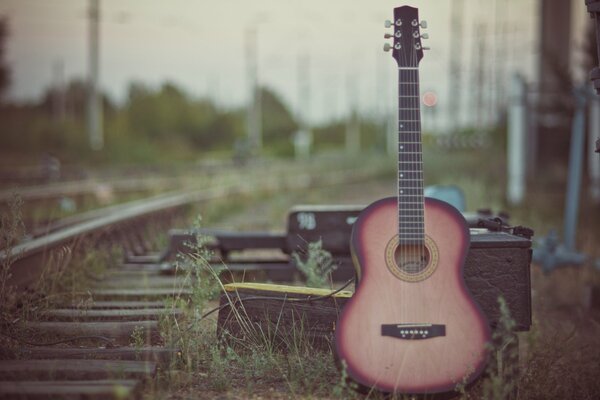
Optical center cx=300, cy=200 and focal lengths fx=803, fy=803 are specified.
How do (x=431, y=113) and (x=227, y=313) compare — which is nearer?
(x=227, y=313)

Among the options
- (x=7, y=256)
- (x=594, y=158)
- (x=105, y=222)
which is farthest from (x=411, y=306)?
(x=594, y=158)

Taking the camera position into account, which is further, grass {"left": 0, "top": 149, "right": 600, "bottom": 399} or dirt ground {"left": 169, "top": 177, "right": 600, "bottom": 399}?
dirt ground {"left": 169, "top": 177, "right": 600, "bottom": 399}

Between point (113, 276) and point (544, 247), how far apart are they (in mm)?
4122

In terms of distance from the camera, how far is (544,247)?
7.87 meters

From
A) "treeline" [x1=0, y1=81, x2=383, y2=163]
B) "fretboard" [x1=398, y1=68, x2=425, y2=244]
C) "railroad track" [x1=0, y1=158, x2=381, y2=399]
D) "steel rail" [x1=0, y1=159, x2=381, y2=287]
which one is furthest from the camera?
"treeline" [x1=0, y1=81, x2=383, y2=163]

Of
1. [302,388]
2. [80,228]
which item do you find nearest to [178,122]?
[80,228]

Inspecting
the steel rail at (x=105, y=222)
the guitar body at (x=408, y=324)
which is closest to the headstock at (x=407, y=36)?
the guitar body at (x=408, y=324)

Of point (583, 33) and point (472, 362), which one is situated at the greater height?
point (583, 33)

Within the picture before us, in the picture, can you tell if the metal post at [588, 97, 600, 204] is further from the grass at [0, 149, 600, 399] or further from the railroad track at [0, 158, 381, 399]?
the railroad track at [0, 158, 381, 399]

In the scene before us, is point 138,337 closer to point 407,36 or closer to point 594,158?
point 407,36

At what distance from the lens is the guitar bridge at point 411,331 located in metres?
3.73

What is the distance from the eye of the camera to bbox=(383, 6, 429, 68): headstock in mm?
4180

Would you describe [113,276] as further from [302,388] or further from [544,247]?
[544,247]

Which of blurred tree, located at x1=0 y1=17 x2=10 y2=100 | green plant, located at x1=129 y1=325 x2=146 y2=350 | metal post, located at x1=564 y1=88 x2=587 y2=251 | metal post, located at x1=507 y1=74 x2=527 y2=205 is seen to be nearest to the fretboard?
green plant, located at x1=129 y1=325 x2=146 y2=350
